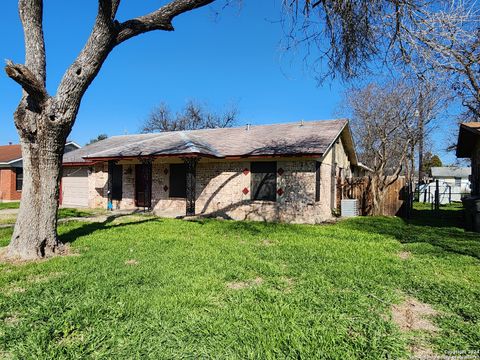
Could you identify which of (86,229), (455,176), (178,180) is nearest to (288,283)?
(86,229)

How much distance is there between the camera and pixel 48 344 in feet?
9.98

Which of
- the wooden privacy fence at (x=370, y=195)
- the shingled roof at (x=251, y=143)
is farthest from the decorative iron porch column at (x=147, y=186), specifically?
the wooden privacy fence at (x=370, y=195)

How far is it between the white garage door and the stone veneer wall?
11.0ft

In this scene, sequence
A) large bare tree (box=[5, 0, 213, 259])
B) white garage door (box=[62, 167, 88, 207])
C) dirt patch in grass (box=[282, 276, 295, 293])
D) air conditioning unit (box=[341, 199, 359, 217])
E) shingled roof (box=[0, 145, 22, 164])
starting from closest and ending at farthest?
1. dirt patch in grass (box=[282, 276, 295, 293])
2. large bare tree (box=[5, 0, 213, 259])
3. air conditioning unit (box=[341, 199, 359, 217])
4. white garage door (box=[62, 167, 88, 207])
5. shingled roof (box=[0, 145, 22, 164])

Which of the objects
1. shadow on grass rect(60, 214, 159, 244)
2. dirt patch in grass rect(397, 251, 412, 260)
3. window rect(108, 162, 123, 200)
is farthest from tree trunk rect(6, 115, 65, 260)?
window rect(108, 162, 123, 200)

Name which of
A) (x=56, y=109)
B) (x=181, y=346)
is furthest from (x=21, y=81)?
(x=181, y=346)

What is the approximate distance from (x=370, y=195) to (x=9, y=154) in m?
26.2

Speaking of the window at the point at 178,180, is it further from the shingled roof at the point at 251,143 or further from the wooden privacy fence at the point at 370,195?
the wooden privacy fence at the point at 370,195

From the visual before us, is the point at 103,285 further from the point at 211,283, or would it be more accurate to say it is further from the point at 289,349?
the point at 289,349

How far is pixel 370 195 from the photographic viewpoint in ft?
52.0

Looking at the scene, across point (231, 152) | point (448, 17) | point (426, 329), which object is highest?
point (448, 17)

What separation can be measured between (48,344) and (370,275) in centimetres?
454

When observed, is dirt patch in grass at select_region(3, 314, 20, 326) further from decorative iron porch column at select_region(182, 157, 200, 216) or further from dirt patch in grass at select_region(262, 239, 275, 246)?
decorative iron porch column at select_region(182, 157, 200, 216)

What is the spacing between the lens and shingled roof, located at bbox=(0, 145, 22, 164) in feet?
76.4
